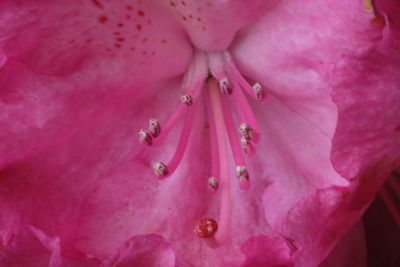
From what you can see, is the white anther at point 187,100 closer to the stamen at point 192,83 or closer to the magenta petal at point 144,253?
the stamen at point 192,83

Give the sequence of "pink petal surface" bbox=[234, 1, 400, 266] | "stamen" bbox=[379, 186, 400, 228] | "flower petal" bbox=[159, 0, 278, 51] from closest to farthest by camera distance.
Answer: "pink petal surface" bbox=[234, 1, 400, 266] < "flower petal" bbox=[159, 0, 278, 51] < "stamen" bbox=[379, 186, 400, 228]

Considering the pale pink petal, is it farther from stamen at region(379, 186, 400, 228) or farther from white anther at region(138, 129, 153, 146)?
stamen at region(379, 186, 400, 228)

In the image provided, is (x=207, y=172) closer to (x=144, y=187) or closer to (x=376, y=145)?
(x=144, y=187)

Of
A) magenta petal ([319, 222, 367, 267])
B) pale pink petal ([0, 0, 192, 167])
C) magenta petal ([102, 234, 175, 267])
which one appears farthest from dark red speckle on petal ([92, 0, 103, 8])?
magenta petal ([319, 222, 367, 267])

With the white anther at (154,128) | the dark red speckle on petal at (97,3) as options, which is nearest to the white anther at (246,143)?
the white anther at (154,128)

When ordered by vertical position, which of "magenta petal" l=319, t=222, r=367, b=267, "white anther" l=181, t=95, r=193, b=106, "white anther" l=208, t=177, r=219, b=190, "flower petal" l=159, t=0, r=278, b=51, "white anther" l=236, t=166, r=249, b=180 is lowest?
"magenta petal" l=319, t=222, r=367, b=267

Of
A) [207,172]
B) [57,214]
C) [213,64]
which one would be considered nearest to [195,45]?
[213,64]

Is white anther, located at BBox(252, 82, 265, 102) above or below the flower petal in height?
below
